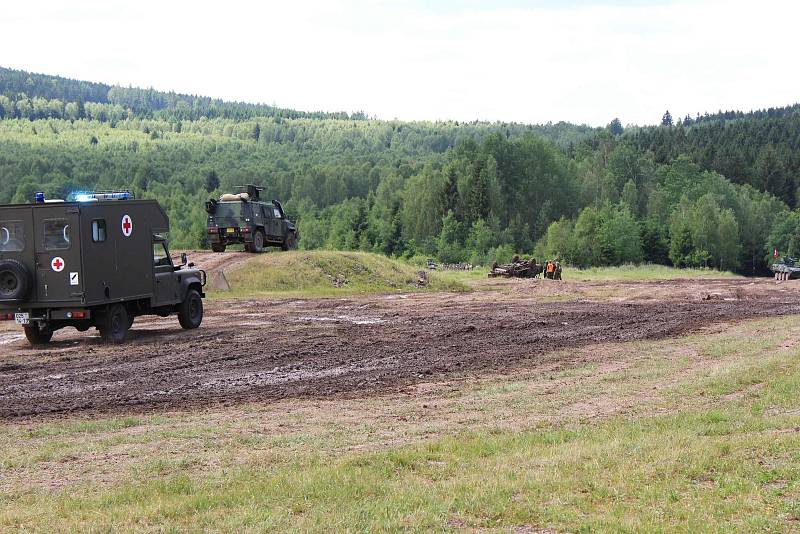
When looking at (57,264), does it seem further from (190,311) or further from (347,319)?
(347,319)

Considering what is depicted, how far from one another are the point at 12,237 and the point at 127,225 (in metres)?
2.39

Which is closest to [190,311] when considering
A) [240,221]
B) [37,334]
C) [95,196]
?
[37,334]

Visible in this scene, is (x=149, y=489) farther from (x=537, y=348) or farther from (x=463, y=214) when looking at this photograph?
(x=463, y=214)

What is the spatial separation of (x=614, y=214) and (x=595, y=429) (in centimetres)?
9268

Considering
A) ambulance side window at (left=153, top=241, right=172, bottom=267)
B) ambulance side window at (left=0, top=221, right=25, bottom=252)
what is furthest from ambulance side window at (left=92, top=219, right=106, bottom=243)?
ambulance side window at (left=153, top=241, right=172, bottom=267)

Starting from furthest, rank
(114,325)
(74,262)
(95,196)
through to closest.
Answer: (114,325)
(95,196)
(74,262)

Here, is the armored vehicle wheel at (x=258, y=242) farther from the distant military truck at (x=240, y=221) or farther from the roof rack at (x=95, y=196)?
the roof rack at (x=95, y=196)

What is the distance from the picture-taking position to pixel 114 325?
20.7 metres

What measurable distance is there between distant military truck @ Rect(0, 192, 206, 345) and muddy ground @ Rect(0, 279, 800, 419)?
0.77 meters

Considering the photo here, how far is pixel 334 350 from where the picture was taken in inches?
774

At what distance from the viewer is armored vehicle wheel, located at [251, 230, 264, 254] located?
3941 centimetres

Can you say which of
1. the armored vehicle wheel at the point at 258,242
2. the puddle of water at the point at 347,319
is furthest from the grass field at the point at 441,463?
the armored vehicle wheel at the point at 258,242

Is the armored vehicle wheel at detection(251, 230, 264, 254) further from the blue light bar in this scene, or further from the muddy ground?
the blue light bar

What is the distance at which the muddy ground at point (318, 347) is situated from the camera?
1477 cm
